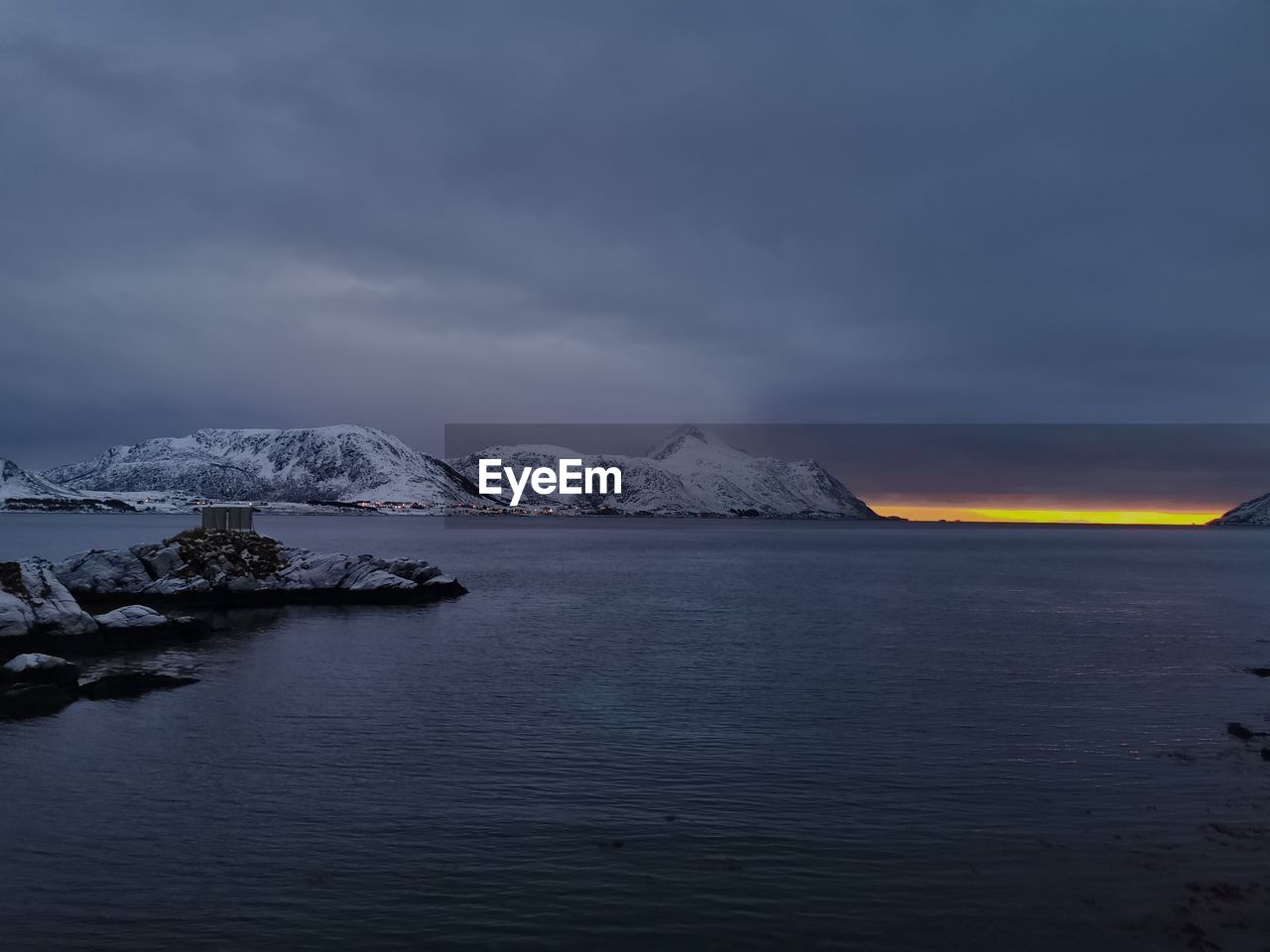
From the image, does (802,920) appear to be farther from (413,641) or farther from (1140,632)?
(1140,632)

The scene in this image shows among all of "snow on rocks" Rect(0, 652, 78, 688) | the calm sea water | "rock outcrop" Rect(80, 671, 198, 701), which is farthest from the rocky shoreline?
"rock outcrop" Rect(80, 671, 198, 701)

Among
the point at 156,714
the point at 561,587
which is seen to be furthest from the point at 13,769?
the point at 561,587

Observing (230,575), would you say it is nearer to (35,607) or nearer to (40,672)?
(35,607)

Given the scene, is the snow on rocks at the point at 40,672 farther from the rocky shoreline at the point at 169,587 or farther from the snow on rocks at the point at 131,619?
the snow on rocks at the point at 131,619

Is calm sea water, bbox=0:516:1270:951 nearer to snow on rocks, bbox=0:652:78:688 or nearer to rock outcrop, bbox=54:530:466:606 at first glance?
snow on rocks, bbox=0:652:78:688

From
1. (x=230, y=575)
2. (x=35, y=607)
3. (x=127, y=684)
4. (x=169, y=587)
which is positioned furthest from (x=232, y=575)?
(x=127, y=684)
